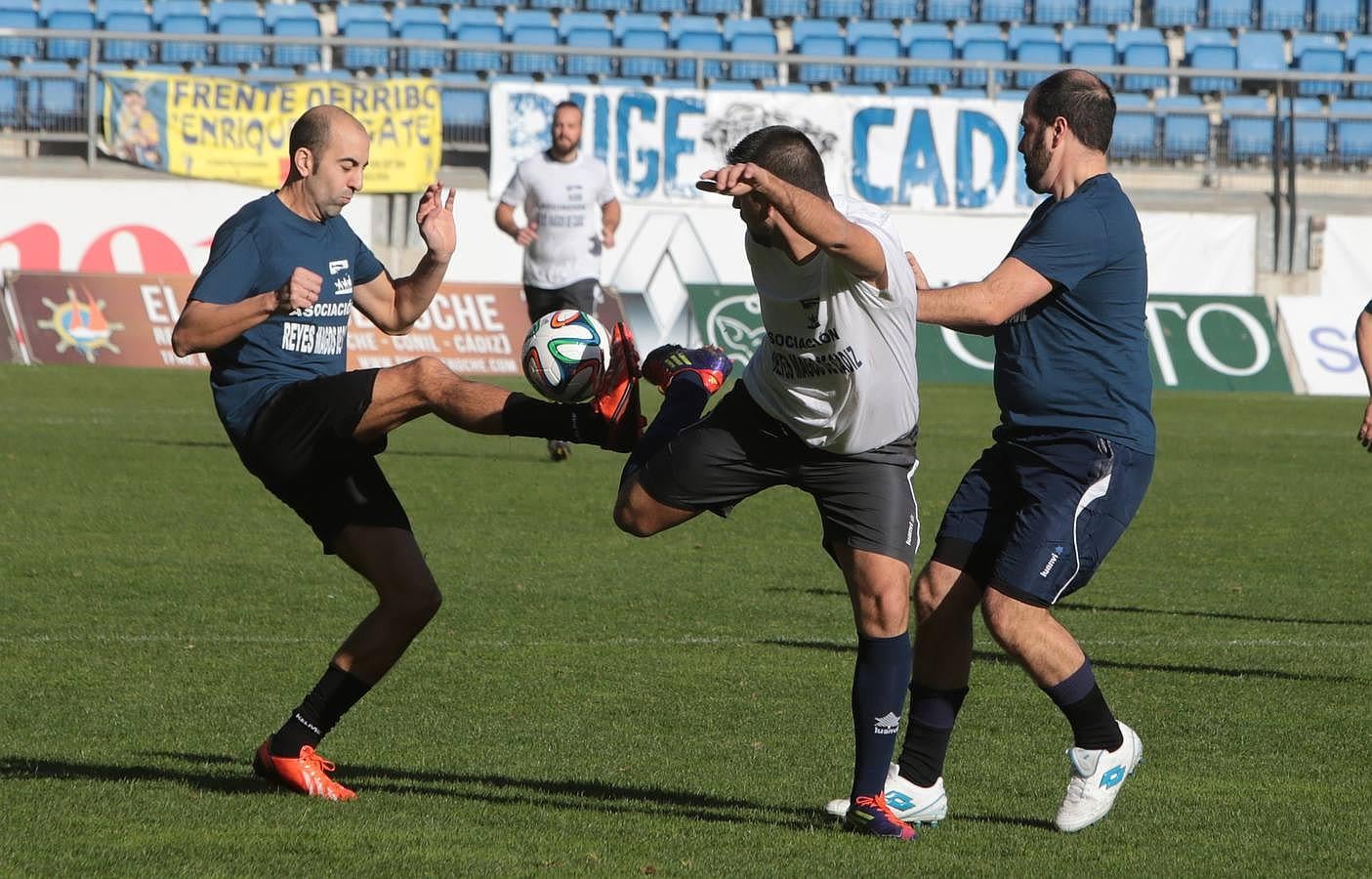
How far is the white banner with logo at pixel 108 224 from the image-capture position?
24.2 meters

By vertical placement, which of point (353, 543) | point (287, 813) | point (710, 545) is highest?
point (353, 543)

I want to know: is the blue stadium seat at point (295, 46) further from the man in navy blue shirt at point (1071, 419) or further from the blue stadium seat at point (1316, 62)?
Answer: the man in navy blue shirt at point (1071, 419)

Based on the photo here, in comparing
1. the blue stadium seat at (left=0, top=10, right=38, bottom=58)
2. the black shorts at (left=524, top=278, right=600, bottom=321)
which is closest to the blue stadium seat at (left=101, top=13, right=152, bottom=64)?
the blue stadium seat at (left=0, top=10, right=38, bottom=58)

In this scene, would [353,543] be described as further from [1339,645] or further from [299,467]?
[1339,645]

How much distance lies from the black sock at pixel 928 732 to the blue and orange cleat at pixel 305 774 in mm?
1542

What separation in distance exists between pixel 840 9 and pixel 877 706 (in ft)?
85.7

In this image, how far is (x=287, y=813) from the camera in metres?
5.23

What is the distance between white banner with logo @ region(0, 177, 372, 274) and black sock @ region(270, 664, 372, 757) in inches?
764

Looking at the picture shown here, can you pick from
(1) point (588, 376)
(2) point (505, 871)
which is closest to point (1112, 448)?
(1) point (588, 376)

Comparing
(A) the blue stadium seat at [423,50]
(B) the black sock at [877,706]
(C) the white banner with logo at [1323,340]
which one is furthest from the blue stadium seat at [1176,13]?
(B) the black sock at [877,706]

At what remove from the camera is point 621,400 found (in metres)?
5.67

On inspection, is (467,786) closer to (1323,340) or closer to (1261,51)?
(1323,340)

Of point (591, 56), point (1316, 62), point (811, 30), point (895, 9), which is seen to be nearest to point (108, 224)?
point (591, 56)

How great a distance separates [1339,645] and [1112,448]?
138 inches
